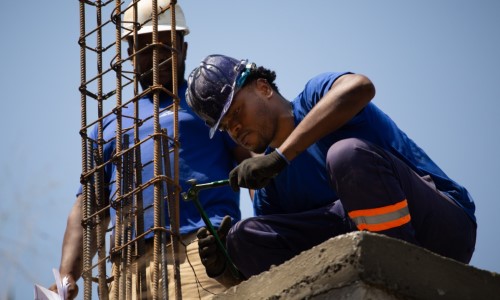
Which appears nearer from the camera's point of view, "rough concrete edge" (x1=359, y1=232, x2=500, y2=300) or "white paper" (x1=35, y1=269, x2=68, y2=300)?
"rough concrete edge" (x1=359, y1=232, x2=500, y2=300)

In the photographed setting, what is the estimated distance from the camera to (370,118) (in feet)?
15.0

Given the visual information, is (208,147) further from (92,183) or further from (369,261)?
(369,261)

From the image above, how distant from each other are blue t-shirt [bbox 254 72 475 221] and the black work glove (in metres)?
0.34

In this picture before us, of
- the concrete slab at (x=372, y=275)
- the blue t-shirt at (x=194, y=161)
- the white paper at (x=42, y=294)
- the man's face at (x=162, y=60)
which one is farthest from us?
the man's face at (x=162, y=60)

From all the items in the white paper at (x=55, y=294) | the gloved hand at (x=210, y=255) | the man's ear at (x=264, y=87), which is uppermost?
the man's ear at (x=264, y=87)

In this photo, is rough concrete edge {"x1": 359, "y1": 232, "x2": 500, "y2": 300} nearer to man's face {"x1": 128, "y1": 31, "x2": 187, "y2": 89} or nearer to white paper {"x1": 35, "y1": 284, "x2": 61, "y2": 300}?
white paper {"x1": 35, "y1": 284, "x2": 61, "y2": 300}

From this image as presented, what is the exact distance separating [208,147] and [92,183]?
79 centimetres

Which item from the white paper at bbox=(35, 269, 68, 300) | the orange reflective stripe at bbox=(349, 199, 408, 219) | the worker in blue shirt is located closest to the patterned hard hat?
the worker in blue shirt

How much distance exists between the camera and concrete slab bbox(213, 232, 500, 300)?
341 centimetres

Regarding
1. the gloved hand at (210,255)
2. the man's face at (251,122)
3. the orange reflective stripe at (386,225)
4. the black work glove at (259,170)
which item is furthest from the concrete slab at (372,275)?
the man's face at (251,122)

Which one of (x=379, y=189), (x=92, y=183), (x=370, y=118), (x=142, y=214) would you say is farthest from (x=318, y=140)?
(x=92, y=183)

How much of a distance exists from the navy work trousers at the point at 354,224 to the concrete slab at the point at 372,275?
50 centimetres

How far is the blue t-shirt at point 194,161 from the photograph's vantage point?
18.2ft

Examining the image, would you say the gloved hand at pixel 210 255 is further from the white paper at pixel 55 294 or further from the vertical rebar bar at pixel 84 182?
the white paper at pixel 55 294
